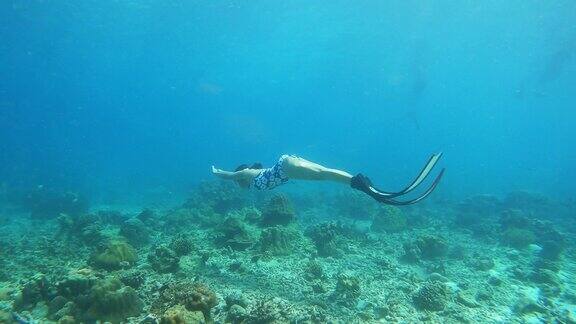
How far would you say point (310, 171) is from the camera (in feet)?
25.4

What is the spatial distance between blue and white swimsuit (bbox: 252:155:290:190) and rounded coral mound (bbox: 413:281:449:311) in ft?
13.4

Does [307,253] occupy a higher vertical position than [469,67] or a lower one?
lower

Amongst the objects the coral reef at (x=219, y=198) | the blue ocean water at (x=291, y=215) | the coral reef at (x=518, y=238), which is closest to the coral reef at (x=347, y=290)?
the blue ocean water at (x=291, y=215)

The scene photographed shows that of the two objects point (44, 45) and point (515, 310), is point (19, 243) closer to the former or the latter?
point (515, 310)

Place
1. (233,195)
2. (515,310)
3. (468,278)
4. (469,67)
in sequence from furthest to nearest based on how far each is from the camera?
(469,67), (233,195), (468,278), (515,310)

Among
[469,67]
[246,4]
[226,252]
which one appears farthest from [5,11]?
[469,67]

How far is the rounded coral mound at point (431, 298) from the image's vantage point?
27.1ft

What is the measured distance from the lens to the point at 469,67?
91188 millimetres

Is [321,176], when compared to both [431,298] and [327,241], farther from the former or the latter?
[327,241]

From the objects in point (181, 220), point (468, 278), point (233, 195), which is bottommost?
point (468, 278)

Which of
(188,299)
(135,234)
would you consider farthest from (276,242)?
(135,234)

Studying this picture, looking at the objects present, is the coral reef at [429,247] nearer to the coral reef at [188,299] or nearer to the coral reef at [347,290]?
the coral reef at [347,290]

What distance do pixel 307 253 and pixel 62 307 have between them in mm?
6547

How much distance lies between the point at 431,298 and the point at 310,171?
409cm
